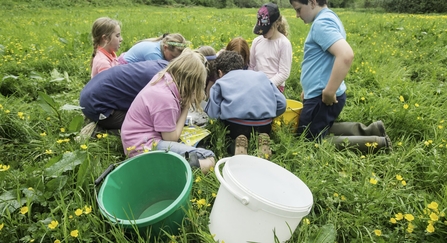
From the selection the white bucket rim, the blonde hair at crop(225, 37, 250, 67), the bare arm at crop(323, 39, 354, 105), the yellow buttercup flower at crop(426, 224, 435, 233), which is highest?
the bare arm at crop(323, 39, 354, 105)

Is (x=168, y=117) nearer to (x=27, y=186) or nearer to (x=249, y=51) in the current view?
(x=27, y=186)

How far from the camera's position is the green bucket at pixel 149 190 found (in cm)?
128

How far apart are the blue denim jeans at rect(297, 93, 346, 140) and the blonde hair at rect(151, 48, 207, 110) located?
877 mm

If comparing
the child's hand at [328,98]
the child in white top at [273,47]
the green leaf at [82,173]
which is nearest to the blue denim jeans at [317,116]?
the child's hand at [328,98]

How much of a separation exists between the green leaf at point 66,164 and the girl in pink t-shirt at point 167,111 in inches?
12.3

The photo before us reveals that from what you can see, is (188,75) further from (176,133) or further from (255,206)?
(255,206)

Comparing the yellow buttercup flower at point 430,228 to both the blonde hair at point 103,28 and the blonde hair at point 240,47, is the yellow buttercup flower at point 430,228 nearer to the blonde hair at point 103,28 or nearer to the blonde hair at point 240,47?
Answer: the blonde hair at point 240,47

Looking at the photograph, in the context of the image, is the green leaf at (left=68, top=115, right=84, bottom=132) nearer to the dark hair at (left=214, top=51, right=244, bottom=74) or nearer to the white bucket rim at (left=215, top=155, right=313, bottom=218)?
the dark hair at (left=214, top=51, right=244, bottom=74)

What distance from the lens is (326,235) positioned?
1354mm

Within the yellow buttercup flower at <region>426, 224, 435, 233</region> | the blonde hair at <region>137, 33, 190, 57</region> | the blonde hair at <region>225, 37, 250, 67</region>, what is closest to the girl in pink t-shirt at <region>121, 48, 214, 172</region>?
the blonde hair at <region>137, 33, 190, 57</region>

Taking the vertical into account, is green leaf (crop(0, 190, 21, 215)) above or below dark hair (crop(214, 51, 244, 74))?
below

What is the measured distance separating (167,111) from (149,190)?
0.53m

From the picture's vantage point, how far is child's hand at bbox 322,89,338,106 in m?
2.03

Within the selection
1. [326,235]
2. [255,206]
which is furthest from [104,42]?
[326,235]
